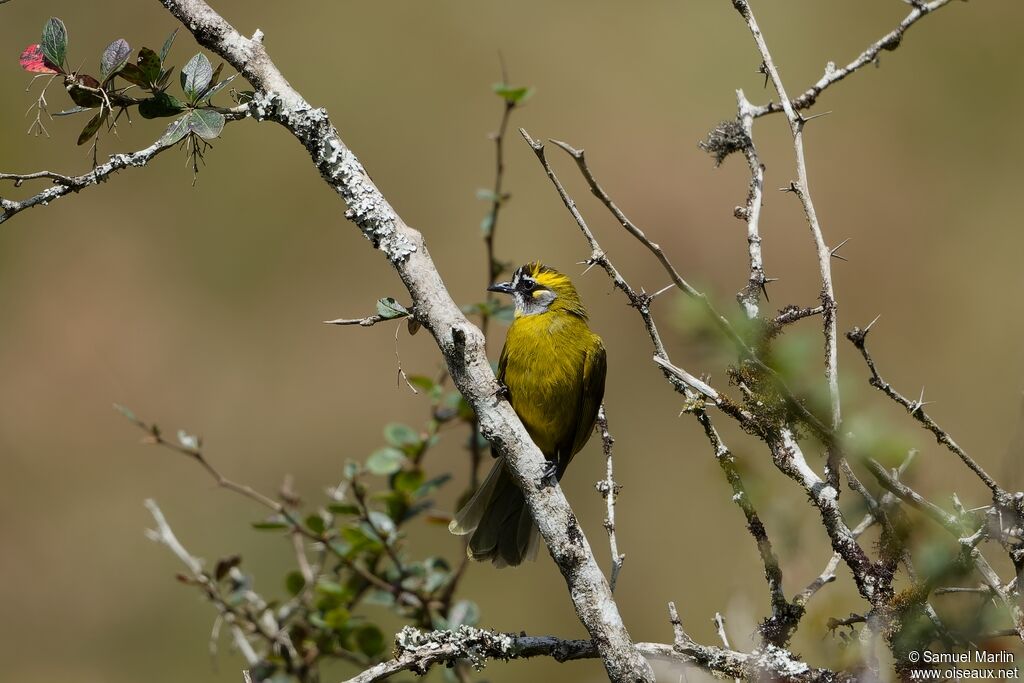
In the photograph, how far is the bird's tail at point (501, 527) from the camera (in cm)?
291

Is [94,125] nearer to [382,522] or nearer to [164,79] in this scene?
[164,79]

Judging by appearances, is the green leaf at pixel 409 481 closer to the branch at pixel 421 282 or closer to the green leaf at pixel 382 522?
the green leaf at pixel 382 522

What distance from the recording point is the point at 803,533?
146 cm

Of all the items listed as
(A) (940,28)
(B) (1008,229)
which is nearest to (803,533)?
(B) (1008,229)

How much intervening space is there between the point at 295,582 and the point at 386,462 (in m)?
0.50

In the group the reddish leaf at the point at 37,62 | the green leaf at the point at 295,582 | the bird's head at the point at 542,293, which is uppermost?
the bird's head at the point at 542,293

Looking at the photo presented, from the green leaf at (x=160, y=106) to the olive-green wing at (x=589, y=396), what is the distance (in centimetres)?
181

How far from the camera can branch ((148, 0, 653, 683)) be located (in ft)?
5.74

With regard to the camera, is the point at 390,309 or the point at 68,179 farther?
the point at 390,309

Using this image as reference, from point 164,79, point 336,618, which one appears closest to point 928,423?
point 164,79

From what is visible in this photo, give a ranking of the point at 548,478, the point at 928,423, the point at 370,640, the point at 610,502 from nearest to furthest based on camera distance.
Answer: the point at 928,423 → the point at 548,478 → the point at 610,502 → the point at 370,640

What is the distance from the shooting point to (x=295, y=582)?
310 centimetres

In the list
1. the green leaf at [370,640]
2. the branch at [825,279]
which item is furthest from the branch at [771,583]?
the green leaf at [370,640]

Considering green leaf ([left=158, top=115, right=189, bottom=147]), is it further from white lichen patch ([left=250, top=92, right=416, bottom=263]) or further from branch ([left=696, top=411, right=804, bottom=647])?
branch ([left=696, top=411, right=804, bottom=647])
